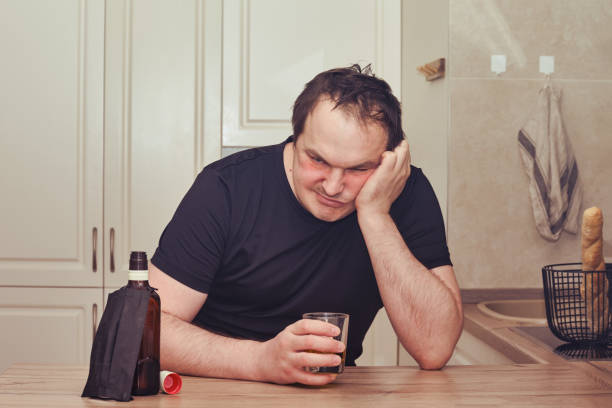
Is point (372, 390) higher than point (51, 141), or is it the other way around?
point (51, 141)

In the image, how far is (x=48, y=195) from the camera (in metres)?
2.64

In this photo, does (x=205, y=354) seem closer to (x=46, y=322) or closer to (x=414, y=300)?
(x=414, y=300)

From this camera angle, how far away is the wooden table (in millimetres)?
1010

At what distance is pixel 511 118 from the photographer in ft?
7.15

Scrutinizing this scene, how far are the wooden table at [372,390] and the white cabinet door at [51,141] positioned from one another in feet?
4.89

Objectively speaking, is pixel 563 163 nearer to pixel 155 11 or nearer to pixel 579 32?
pixel 579 32

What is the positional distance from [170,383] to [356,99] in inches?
23.7

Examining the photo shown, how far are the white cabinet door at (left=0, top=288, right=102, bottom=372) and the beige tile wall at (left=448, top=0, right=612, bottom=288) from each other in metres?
1.37

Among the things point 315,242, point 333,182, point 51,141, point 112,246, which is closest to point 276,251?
point 315,242

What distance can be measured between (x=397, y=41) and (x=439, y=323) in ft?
5.26

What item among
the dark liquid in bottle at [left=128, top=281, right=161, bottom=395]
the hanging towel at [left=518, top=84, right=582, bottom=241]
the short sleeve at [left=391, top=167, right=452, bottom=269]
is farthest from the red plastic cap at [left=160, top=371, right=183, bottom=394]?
the hanging towel at [left=518, top=84, right=582, bottom=241]

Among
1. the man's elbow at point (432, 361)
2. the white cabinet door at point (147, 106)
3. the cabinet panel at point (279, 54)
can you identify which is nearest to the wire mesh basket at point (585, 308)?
the man's elbow at point (432, 361)

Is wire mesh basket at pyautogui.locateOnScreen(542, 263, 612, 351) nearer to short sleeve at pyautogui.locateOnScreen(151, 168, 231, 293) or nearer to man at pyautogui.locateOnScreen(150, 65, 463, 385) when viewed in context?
man at pyautogui.locateOnScreen(150, 65, 463, 385)

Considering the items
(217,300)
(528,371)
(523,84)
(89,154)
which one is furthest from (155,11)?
(528,371)
